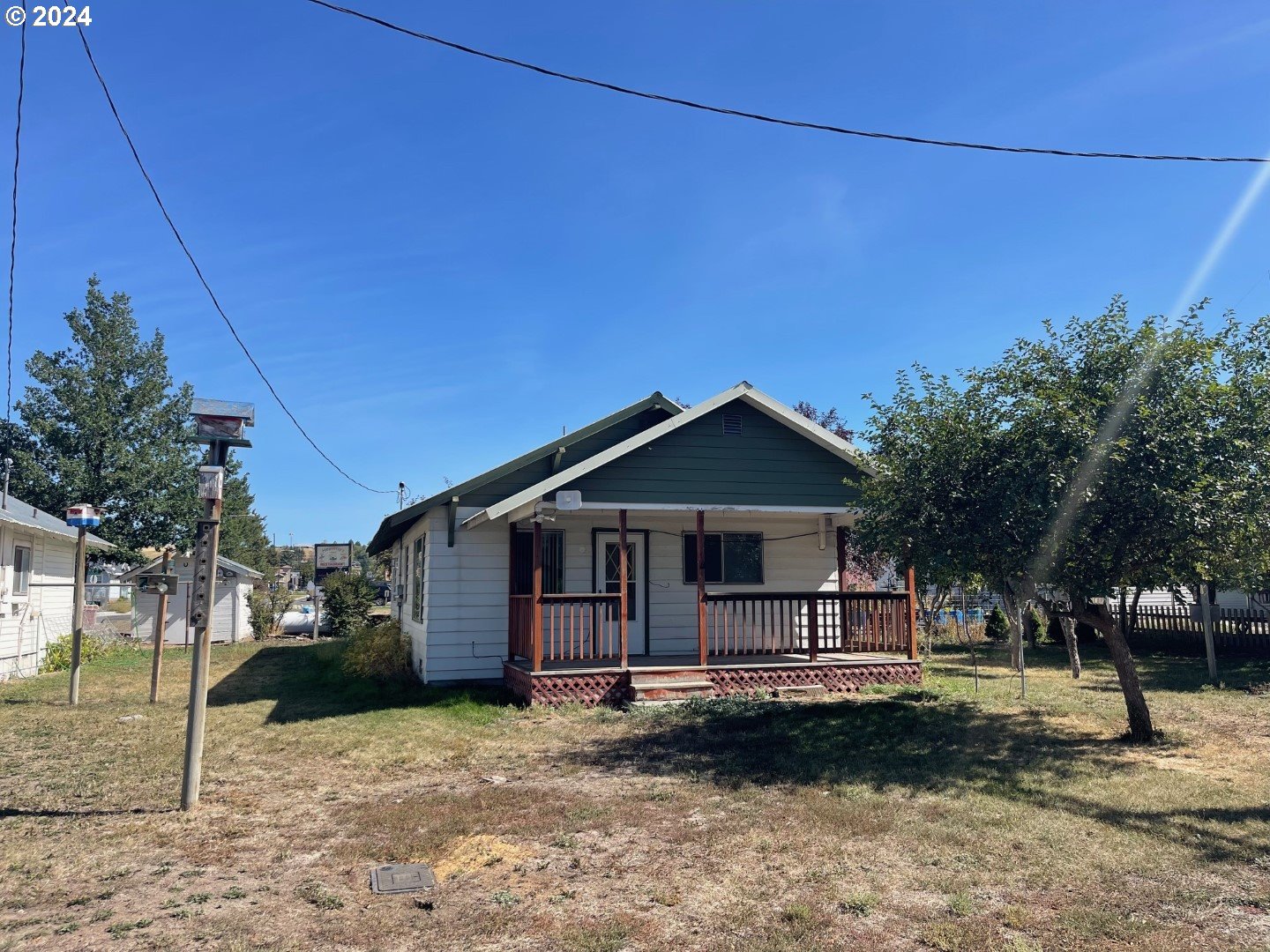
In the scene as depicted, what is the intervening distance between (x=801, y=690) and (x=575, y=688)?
131 inches

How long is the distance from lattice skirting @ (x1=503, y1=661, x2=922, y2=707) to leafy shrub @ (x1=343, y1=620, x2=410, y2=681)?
277 centimetres

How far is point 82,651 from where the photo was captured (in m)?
22.1

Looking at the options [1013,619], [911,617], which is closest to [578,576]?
[911,617]

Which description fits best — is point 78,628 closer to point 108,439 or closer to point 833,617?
point 833,617

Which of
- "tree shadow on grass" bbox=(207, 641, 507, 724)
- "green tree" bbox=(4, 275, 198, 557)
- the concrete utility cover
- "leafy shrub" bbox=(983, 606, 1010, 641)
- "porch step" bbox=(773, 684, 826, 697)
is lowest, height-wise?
the concrete utility cover

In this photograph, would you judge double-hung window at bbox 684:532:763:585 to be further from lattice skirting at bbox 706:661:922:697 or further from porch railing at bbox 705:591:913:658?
lattice skirting at bbox 706:661:922:697

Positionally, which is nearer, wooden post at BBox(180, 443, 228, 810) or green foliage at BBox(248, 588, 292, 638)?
wooden post at BBox(180, 443, 228, 810)

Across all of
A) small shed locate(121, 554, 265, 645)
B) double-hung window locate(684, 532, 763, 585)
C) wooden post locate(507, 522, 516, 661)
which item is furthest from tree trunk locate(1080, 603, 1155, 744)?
small shed locate(121, 554, 265, 645)

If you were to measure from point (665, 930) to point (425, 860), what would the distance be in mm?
1952

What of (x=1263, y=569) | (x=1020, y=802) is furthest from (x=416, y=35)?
(x=1263, y=569)

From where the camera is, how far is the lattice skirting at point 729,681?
38.4 ft

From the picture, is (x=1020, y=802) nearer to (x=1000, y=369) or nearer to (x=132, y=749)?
(x=1000, y=369)

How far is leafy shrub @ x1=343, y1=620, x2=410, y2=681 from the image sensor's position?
15145 mm

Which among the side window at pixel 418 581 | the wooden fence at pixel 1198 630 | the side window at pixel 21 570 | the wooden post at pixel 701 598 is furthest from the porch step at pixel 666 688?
the side window at pixel 21 570
